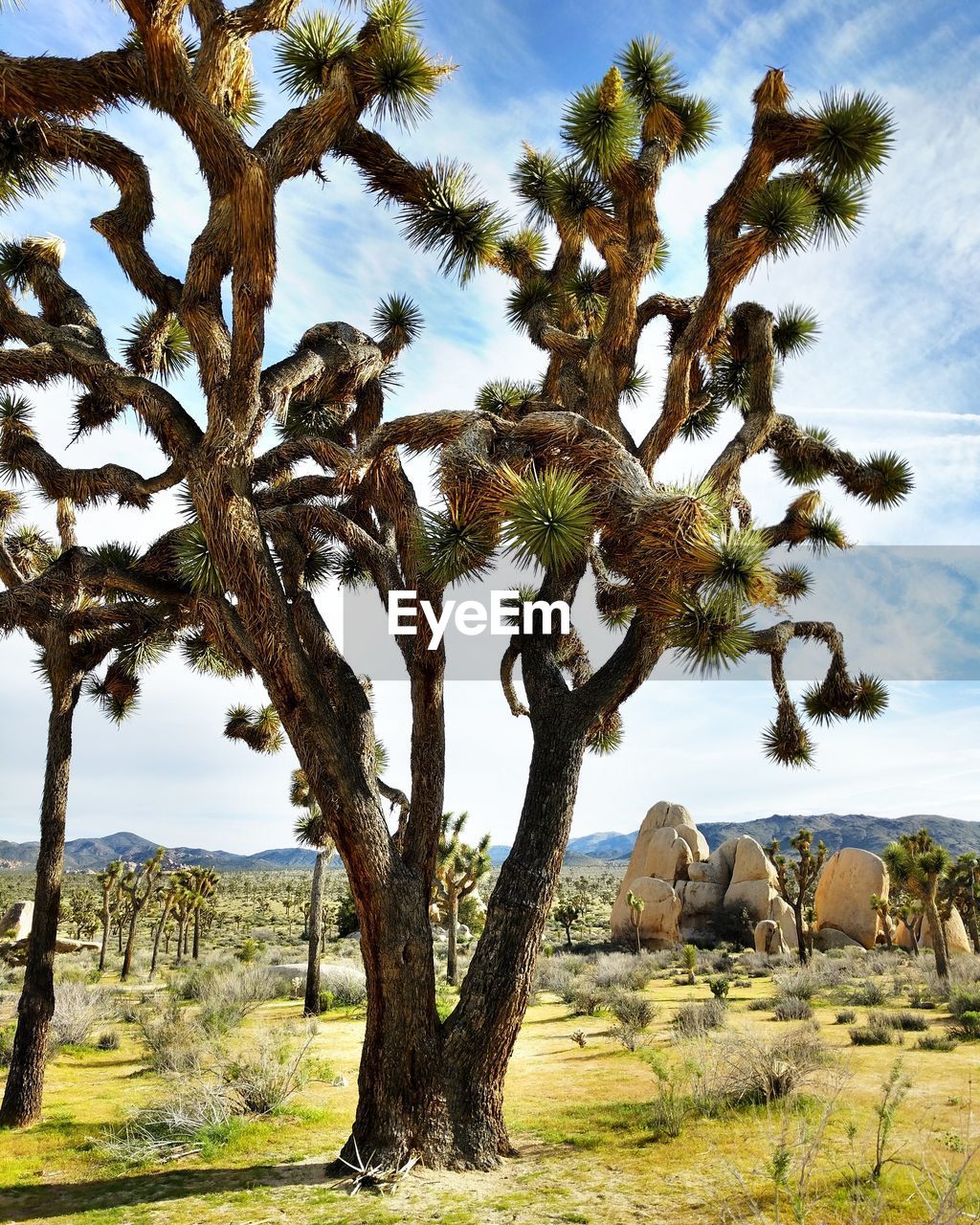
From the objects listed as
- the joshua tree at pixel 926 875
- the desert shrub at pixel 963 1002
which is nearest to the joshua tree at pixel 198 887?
the joshua tree at pixel 926 875

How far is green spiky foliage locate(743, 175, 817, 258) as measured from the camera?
7.49 m

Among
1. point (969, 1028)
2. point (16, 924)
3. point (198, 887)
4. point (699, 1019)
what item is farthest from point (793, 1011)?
point (16, 924)

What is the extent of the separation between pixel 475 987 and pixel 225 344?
17.9 ft

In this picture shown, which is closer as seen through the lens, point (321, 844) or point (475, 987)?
point (475, 987)

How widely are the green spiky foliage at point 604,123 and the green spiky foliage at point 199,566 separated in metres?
5.10

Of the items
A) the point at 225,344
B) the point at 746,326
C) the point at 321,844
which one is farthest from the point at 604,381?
the point at 321,844

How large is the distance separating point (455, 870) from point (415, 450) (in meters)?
19.1

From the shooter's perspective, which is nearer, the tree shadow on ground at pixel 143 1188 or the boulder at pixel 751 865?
the tree shadow on ground at pixel 143 1188

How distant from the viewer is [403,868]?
6723 mm

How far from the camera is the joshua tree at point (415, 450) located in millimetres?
6207

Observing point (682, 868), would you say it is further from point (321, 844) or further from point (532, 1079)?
point (532, 1079)

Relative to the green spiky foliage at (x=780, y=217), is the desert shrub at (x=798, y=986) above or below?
below

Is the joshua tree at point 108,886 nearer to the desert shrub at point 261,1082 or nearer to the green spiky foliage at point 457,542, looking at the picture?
the desert shrub at point 261,1082

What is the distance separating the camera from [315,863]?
1858 cm
